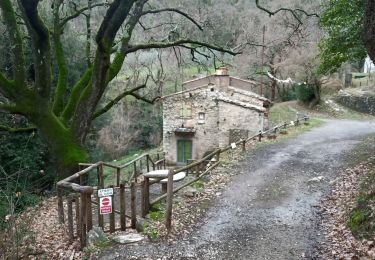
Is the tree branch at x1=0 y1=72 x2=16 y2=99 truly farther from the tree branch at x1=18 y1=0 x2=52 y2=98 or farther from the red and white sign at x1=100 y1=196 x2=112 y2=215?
the red and white sign at x1=100 y1=196 x2=112 y2=215

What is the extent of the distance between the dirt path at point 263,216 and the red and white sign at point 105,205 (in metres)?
0.76

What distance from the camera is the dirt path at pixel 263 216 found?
22.4 ft

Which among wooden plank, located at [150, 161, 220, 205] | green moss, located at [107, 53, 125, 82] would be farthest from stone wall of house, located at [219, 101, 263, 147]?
green moss, located at [107, 53, 125, 82]

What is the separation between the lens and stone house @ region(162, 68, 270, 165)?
22750 mm

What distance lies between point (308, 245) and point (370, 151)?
9155 millimetres

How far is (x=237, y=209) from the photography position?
912cm

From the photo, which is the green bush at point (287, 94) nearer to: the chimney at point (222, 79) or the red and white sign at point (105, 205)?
the chimney at point (222, 79)

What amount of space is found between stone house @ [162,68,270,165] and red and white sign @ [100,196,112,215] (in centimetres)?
1614

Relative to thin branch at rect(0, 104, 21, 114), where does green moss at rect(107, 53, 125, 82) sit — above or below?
above

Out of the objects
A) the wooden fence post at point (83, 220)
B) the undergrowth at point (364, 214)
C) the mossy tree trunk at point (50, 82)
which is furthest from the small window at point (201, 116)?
the wooden fence post at point (83, 220)

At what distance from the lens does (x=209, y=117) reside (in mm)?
23312

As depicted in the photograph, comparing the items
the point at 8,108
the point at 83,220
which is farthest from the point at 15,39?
the point at 83,220

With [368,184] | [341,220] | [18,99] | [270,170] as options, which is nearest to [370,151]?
[270,170]

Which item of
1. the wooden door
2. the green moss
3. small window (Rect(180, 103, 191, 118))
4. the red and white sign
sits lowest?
the wooden door
